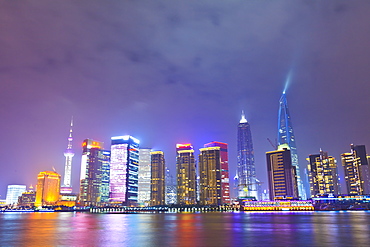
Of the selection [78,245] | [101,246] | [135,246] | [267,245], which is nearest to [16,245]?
[78,245]

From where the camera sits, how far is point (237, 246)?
44.5 metres

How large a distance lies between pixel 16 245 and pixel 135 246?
18469mm

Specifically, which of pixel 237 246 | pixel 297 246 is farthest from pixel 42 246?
pixel 297 246

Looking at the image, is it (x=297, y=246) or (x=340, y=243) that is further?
(x=340, y=243)

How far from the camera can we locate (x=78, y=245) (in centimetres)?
4731

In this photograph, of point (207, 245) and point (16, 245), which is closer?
point (207, 245)

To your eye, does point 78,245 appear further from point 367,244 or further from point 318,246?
point 367,244

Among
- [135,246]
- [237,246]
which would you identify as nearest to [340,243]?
[237,246]

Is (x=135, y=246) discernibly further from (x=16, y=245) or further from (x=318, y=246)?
(x=318, y=246)

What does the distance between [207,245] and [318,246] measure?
1484 cm

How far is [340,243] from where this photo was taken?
153ft

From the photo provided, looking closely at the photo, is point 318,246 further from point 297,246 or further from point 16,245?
point 16,245

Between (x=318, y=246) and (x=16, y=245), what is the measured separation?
1714 inches

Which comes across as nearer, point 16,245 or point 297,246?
point 297,246
